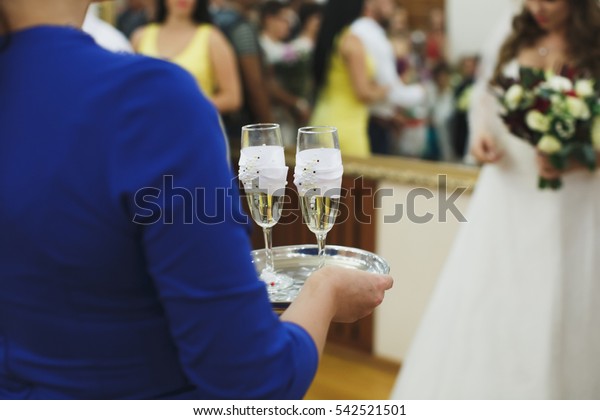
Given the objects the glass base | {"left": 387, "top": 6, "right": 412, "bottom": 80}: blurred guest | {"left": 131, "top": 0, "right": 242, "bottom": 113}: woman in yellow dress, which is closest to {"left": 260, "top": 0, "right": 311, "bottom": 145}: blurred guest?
{"left": 131, "top": 0, "right": 242, "bottom": 113}: woman in yellow dress

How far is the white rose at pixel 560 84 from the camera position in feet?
8.04

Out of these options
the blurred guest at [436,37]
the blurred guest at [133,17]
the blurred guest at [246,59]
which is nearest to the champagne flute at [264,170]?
the blurred guest at [436,37]

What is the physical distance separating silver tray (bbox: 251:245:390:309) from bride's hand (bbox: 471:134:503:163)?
1500 millimetres

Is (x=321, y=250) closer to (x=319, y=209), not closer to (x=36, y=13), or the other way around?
(x=319, y=209)

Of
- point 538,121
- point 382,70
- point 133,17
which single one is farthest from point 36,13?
point 133,17

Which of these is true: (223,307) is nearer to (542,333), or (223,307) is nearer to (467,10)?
(542,333)

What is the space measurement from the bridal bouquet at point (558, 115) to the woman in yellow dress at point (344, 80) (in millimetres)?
861

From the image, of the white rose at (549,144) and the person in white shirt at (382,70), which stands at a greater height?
the person in white shirt at (382,70)

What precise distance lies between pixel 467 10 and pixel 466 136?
0.48 meters

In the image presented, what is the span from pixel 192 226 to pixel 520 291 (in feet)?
7.10

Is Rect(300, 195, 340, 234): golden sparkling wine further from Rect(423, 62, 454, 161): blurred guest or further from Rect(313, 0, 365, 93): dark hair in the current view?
Rect(313, 0, 365, 93): dark hair

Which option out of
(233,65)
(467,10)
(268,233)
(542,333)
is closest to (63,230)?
(268,233)

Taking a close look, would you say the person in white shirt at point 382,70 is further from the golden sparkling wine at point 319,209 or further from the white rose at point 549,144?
the golden sparkling wine at point 319,209

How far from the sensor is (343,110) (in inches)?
136
